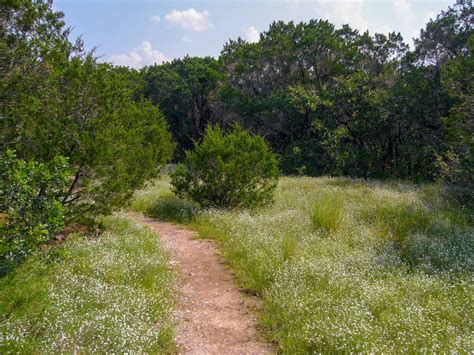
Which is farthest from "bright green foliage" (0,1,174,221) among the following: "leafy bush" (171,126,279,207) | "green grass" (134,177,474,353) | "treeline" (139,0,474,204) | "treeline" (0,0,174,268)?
"treeline" (139,0,474,204)

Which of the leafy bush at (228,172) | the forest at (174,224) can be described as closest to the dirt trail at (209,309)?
the forest at (174,224)

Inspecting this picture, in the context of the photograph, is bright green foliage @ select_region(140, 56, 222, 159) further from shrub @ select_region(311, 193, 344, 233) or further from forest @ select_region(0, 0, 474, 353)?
shrub @ select_region(311, 193, 344, 233)

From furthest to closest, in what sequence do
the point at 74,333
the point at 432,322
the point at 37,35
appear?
the point at 37,35, the point at 432,322, the point at 74,333

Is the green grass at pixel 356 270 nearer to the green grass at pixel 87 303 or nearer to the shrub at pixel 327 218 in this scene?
the shrub at pixel 327 218

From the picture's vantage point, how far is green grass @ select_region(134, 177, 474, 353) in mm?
3754

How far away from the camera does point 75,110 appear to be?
265 inches

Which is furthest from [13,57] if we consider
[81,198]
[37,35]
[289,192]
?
[289,192]

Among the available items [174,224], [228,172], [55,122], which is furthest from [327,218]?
[55,122]

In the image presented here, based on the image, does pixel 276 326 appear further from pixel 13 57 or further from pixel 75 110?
pixel 13 57

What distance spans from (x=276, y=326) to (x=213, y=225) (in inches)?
189

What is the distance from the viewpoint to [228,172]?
9.92 m

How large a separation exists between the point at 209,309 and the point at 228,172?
17.8 feet

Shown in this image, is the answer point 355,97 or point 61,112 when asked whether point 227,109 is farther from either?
point 61,112

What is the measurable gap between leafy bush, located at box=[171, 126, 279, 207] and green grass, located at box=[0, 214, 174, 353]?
447cm
